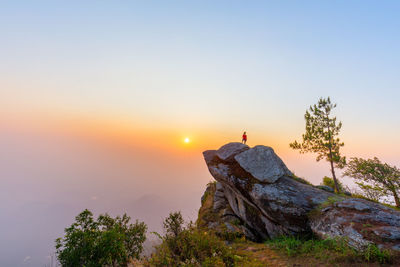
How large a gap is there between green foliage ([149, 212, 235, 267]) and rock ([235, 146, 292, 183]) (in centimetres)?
645

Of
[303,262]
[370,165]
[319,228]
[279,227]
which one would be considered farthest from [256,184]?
[370,165]

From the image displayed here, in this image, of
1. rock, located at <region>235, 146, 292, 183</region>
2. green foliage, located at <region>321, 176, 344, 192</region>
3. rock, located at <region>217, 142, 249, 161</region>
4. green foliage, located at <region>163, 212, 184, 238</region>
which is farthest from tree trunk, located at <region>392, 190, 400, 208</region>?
green foliage, located at <region>163, 212, 184, 238</region>

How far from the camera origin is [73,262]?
1122cm

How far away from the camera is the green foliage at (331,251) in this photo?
297 inches

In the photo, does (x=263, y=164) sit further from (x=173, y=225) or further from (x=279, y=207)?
(x=173, y=225)

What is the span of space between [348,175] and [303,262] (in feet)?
48.0

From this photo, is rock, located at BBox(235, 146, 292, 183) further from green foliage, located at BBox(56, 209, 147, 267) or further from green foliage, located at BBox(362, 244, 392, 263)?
green foliage, located at BBox(56, 209, 147, 267)

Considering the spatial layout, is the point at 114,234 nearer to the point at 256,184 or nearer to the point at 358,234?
the point at 256,184

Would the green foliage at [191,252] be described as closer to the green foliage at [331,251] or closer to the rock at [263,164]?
the green foliage at [331,251]

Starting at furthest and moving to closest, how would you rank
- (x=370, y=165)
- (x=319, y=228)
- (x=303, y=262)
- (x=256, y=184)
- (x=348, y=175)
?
(x=348, y=175), (x=370, y=165), (x=256, y=184), (x=319, y=228), (x=303, y=262)

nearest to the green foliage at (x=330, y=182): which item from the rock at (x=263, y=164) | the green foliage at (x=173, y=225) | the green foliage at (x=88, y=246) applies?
the rock at (x=263, y=164)

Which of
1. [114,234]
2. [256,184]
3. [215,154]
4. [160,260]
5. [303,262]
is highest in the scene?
[215,154]

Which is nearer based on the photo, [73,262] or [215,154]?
[73,262]

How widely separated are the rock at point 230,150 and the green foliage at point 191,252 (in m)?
7.60
